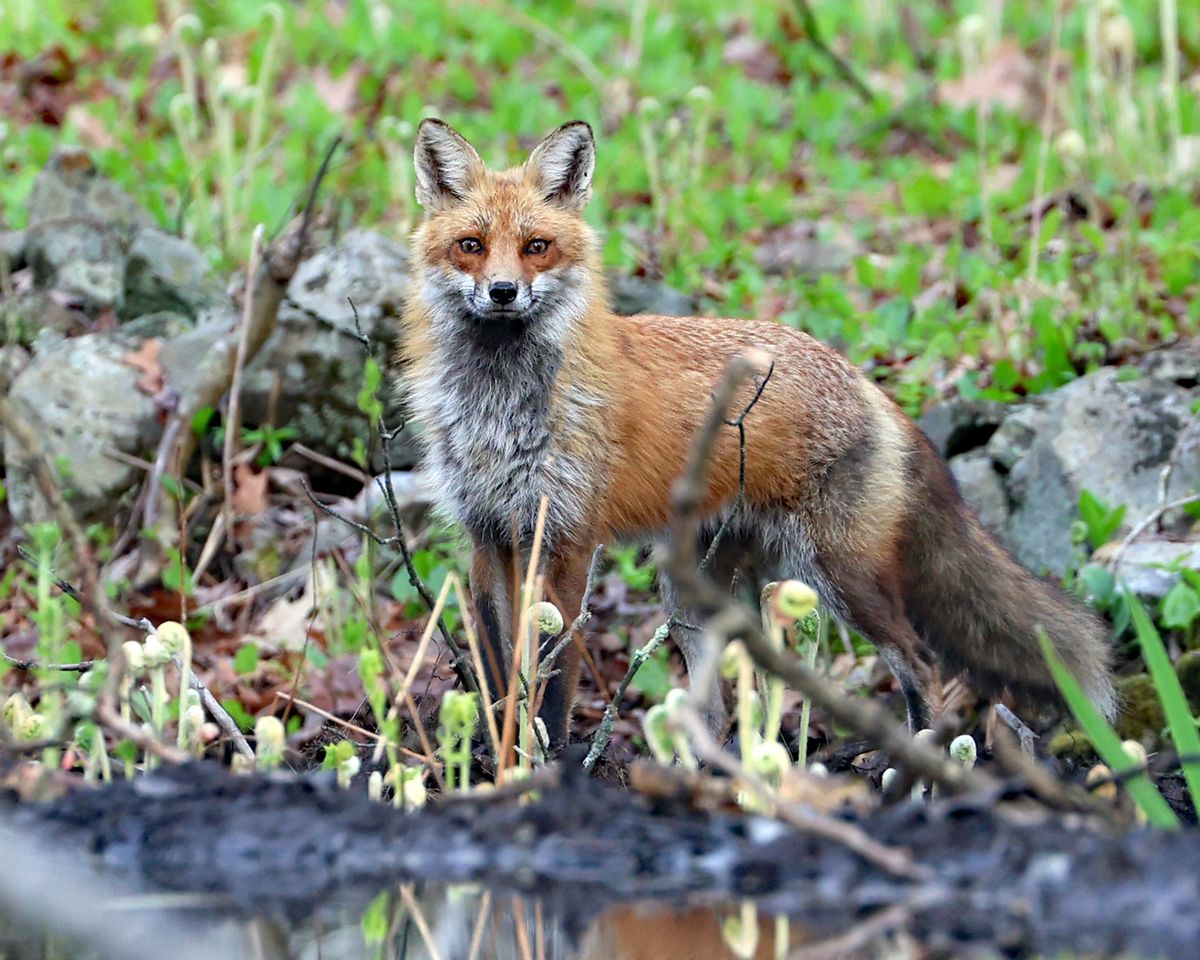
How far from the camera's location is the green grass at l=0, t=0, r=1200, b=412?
27.0 ft

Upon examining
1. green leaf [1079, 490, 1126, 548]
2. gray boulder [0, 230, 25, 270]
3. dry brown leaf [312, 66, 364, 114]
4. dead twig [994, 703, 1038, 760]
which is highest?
dry brown leaf [312, 66, 364, 114]

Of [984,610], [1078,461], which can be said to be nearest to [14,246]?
[984,610]

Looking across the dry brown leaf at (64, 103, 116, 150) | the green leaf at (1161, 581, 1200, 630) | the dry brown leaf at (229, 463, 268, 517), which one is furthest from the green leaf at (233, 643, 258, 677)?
the dry brown leaf at (64, 103, 116, 150)

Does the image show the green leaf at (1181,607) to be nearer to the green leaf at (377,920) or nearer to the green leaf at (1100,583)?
the green leaf at (1100,583)

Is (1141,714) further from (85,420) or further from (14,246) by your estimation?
(14,246)

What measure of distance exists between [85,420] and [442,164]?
2.59 metres

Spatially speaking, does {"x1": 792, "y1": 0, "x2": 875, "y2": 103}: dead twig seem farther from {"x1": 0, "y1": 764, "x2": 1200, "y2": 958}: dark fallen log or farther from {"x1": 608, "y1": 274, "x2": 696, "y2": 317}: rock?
{"x1": 0, "y1": 764, "x2": 1200, "y2": 958}: dark fallen log

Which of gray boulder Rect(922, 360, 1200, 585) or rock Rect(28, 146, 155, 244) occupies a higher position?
rock Rect(28, 146, 155, 244)

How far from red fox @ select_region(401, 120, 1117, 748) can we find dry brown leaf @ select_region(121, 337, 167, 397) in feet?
6.83

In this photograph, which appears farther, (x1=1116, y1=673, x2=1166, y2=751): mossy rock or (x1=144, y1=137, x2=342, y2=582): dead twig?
(x1=144, y1=137, x2=342, y2=582): dead twig

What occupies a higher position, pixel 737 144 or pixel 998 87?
pixel 998 87

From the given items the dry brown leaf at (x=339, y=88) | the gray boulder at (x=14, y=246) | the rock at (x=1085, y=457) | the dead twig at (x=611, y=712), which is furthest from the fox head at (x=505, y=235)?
the dry brown leaf at (x=339, y=88)

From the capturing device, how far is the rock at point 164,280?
8.34 metres

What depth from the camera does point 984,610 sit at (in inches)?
244
